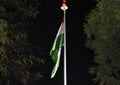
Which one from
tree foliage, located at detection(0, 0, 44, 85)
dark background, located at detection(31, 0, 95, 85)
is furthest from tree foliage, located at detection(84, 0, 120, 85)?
dark background, located at detection(31, 0, 95, 85)

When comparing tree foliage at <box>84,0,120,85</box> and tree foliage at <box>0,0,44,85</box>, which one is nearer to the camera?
tree foliage at <box>84,0,120,85</box>

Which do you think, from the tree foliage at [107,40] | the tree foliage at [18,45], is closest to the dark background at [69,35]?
the tree foliage at [18,45]

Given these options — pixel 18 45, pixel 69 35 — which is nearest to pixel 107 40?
pixel 18 45

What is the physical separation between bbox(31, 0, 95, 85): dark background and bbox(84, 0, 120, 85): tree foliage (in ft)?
5.22

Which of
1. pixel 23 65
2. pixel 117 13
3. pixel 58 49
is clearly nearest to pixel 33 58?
pixel 23 65

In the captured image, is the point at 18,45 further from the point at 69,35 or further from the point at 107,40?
the point at 107,40

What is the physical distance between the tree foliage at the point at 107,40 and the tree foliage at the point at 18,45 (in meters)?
1.46

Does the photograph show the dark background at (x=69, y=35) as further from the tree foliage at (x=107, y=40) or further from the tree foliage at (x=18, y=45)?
the tree foliage at (x=107, y=40)

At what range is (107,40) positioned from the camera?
5.88 m

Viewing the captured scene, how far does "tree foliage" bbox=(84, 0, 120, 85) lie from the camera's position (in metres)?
5.86

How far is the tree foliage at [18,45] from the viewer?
6.63m

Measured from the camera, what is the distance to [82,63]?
767 cm

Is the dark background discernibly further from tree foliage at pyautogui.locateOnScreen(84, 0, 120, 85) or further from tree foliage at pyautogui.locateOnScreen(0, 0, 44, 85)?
tree foliage at pyautogui.locateOnScreen(84, 0, 120, 85)

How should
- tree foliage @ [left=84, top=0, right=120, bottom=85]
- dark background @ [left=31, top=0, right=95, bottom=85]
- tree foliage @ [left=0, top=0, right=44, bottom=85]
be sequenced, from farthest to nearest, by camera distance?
1. dark background @ [left=31, top=0, right=95, bottom=85]
2. tree foliage @ [left=0, top=0, right=44, bottom=85]
3. tree foliage @ [left=84, top=0, right=120, bottom=85]
